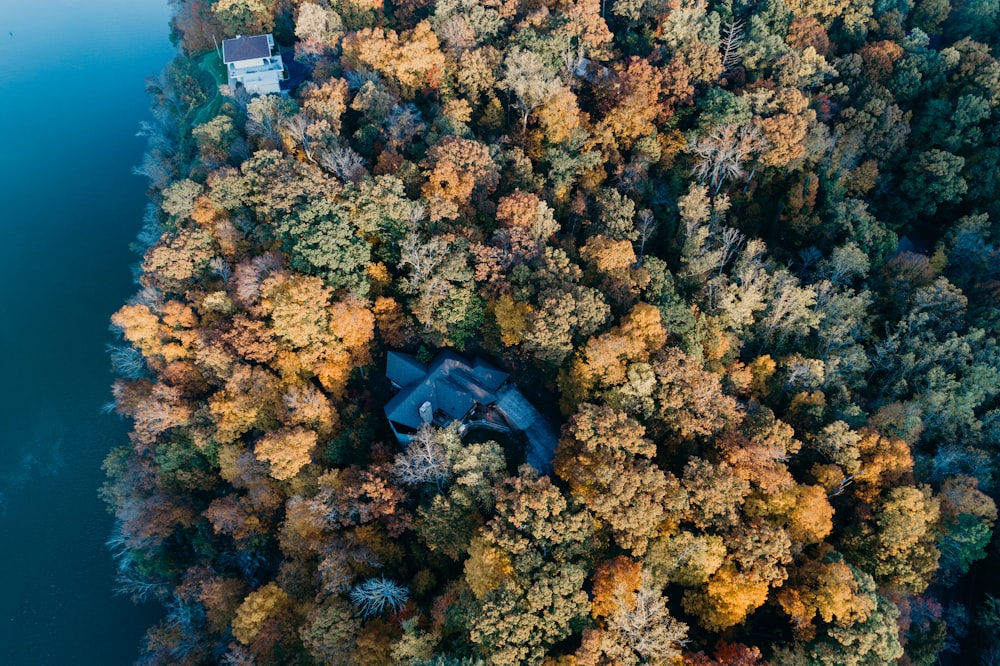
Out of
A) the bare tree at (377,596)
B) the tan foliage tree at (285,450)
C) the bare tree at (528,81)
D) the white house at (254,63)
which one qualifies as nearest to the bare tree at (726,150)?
the bare tree at (528,81)

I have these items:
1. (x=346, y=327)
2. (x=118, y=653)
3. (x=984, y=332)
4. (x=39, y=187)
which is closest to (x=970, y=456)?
(x=984, y=332)

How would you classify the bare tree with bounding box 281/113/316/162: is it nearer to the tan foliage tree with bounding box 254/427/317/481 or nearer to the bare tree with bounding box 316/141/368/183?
the bare tree with bounding box 316/141/368/183

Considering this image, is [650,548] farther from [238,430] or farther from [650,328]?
[238,430]

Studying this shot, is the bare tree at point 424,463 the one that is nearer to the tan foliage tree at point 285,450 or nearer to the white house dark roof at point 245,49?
the tan foliage tree at point 285,450

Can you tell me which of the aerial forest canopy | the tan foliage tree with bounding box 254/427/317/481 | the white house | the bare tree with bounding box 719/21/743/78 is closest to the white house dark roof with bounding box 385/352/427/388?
the aerial forest canopy

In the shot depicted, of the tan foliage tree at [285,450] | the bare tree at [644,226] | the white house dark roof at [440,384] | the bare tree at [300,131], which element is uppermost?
the bare tree at [300,131]
